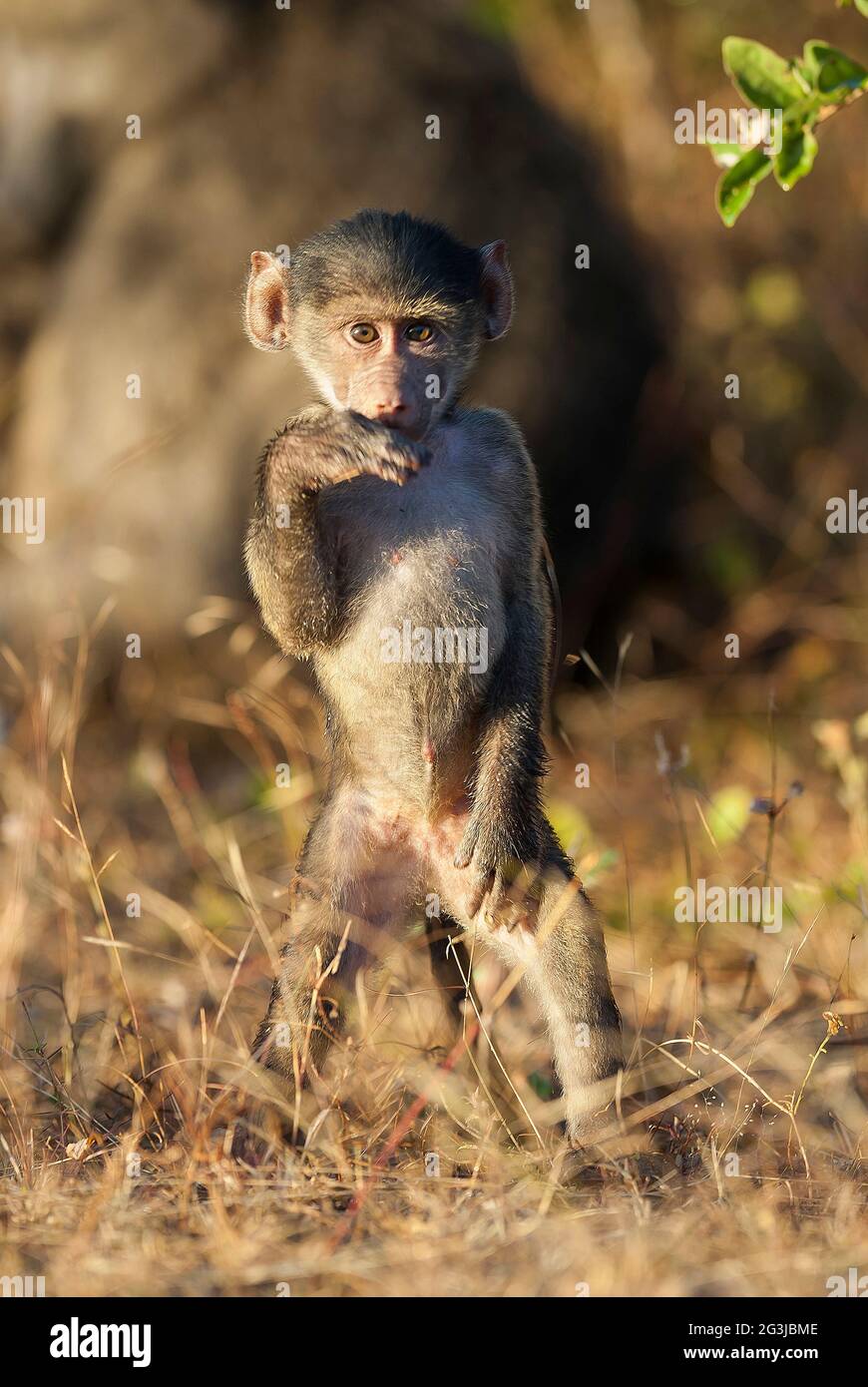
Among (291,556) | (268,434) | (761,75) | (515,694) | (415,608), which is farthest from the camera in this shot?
(268,434)

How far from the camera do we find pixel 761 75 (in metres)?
3.10

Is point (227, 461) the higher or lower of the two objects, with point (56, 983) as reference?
higher

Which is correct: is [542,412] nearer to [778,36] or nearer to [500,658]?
[500,658]

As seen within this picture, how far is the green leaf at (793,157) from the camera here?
10.2 ft

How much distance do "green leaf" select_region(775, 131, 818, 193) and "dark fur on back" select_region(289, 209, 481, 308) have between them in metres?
0.84

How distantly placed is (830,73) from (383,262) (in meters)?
1.06

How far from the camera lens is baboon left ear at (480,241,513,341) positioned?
380cm

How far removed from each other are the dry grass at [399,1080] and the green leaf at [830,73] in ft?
6.18

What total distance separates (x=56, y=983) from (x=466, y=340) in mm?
2784

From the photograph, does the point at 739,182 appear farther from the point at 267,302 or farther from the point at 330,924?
the point at 330,924

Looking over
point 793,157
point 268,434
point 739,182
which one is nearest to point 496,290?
point 739,182

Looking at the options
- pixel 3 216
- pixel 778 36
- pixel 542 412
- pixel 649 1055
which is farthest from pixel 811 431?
pixel 649 1055

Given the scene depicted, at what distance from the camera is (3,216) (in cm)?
732

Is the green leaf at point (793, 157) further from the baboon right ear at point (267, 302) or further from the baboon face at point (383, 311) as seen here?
the baboon right ear at point (267, 302)
